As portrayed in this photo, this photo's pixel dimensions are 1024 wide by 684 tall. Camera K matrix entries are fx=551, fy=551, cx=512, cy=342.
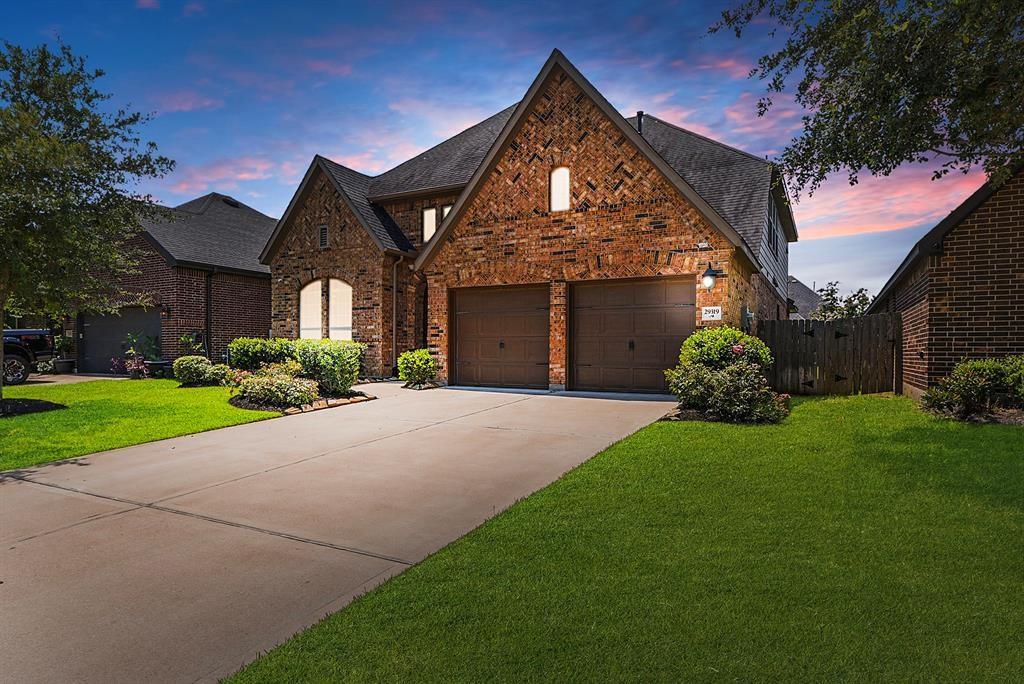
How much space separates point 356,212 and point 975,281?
15.3 m

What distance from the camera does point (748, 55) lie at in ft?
31.4

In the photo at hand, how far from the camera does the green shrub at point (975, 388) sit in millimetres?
8617

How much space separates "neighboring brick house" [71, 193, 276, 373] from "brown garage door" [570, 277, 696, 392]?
46.8 ft

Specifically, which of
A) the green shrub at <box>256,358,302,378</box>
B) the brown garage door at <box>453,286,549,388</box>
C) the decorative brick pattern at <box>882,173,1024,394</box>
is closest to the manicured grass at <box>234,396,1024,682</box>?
the decorative brick pattern at <box>882,173,1024,394</box>

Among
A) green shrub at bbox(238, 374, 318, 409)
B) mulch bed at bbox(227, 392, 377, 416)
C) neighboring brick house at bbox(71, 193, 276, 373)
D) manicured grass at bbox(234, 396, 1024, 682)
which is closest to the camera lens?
manicured grass at bbox(234, 396, 1024, 682)

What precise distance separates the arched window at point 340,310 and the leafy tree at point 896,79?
12.8m

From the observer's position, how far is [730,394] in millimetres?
9141

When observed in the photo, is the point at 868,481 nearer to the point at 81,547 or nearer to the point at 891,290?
the point at 81,547

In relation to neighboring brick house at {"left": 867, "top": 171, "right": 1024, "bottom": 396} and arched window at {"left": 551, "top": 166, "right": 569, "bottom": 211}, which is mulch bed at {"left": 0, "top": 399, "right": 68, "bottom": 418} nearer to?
arched window at {"left": 551, "top": 166, "right": 569, "bottom": 211}

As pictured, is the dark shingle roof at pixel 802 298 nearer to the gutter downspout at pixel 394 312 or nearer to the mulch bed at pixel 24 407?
the gutter downspout at pixel 394 312

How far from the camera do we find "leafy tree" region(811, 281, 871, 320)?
27.2 meters


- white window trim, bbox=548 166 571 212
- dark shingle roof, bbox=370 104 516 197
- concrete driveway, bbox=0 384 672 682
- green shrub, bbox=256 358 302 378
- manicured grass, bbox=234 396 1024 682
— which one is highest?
dark shingle roof, bbox=370 104 516 197

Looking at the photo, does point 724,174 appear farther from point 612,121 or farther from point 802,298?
point 802,298

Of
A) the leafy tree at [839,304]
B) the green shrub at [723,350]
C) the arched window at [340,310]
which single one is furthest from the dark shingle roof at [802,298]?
the arched window at [340,310]
